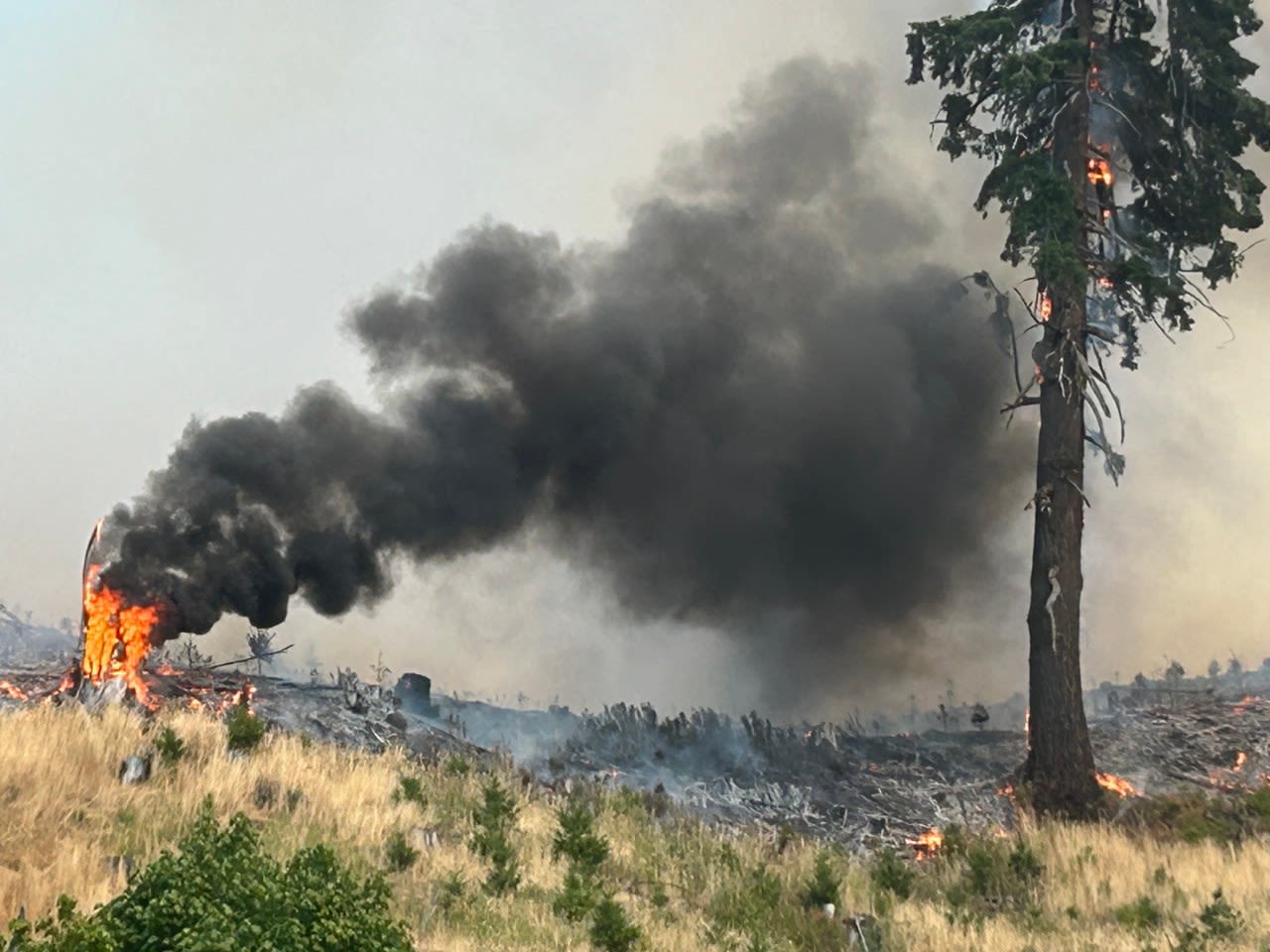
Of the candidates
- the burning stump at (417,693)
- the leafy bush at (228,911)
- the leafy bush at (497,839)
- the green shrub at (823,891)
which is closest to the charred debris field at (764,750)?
the burning stump at (417,693)

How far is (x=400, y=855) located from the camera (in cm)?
809

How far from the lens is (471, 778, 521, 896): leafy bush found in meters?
7.95

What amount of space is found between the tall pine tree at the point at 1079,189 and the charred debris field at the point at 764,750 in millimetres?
2595

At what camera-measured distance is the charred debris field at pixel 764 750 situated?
14688 mm

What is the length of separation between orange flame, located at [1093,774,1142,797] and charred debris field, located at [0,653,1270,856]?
61 millimetres

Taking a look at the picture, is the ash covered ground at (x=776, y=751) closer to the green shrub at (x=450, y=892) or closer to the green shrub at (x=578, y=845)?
the green shrub at (x=578, y=845)

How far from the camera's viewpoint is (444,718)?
20.7 m

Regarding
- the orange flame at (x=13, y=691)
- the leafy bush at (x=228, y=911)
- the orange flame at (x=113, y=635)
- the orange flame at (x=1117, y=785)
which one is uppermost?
the orange flame at (x=113, y=635)

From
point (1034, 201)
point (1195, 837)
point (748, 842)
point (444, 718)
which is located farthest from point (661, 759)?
point (1034, 201)

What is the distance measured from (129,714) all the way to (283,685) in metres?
7.10

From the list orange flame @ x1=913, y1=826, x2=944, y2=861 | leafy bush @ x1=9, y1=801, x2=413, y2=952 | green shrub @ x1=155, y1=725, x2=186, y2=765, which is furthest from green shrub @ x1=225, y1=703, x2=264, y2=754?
orange flame @ x1=913, y1=826, x2=944, y2=861

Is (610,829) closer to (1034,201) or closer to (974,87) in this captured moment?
(1034,201)

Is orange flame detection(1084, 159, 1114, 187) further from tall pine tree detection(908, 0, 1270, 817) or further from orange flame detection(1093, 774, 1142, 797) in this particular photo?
orange flame detection(1093, 774, 1142, 797)

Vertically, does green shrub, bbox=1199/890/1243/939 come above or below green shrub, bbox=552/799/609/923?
below
